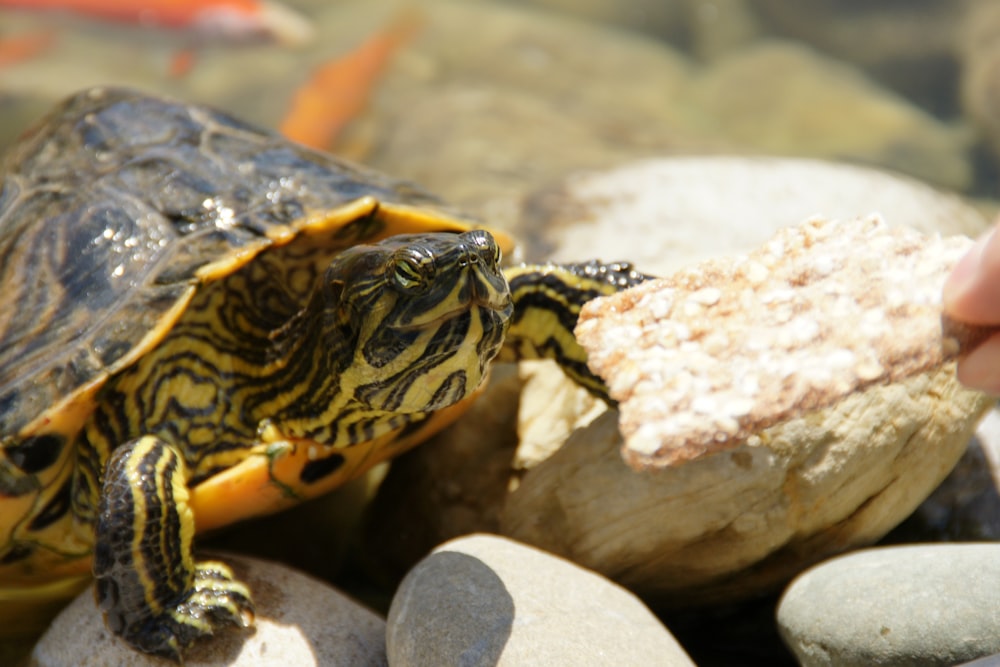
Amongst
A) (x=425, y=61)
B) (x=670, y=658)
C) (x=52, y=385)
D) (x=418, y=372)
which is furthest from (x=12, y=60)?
(x=670, y=658)

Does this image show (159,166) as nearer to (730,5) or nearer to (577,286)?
(577,286)

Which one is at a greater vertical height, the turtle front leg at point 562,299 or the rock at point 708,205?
the turtle front leg at point 562,299

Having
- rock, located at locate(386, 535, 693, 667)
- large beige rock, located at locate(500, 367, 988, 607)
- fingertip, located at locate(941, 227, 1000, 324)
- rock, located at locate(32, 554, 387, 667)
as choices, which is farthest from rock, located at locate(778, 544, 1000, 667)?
rock, located at locate(32, 554, 387, 667)

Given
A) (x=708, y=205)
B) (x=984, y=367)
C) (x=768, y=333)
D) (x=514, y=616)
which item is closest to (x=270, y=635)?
(x=514, y=616)

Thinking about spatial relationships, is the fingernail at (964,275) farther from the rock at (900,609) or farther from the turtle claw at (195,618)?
the turtle claw at (195,618)

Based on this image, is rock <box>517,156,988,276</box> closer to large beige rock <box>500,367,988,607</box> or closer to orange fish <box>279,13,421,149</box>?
large beige rock <box>500,367,988,607</box>

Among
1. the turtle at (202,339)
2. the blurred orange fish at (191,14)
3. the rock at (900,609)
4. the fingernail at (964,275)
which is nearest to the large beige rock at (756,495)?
the rock at (900,609)
